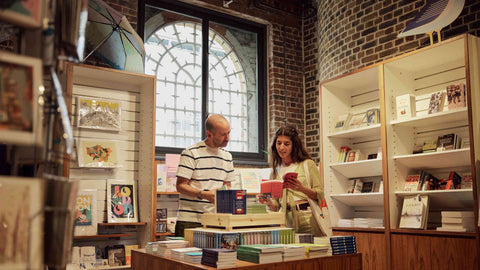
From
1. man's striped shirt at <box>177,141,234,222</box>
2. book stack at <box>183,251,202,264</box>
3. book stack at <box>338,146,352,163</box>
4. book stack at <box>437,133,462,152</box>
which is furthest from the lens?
book stack at <box>338,146,352,163</box>

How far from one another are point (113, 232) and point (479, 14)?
14.3ft

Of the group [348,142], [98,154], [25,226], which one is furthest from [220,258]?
[348,142]

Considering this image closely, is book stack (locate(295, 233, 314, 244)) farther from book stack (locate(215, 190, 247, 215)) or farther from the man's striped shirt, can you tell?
the man's striped shirt

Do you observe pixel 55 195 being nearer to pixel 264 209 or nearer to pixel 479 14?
pixel 264 209

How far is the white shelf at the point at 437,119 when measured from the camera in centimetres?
407

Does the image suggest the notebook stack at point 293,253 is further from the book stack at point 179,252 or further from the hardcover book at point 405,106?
the hardcover book at point 405,106

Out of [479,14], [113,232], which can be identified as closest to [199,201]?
[113,232]

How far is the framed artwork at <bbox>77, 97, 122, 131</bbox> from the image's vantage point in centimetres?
448

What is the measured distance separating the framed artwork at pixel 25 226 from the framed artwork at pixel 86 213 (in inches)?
129

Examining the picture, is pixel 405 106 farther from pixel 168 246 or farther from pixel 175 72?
pixel 175 72

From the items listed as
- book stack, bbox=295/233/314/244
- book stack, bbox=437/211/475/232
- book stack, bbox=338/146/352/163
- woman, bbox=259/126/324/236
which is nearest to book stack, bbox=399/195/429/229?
book stack, bbox=437/211/475/232

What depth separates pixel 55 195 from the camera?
126 cm

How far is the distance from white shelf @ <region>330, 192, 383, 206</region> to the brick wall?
1391 mm

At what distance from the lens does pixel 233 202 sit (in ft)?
9.41
